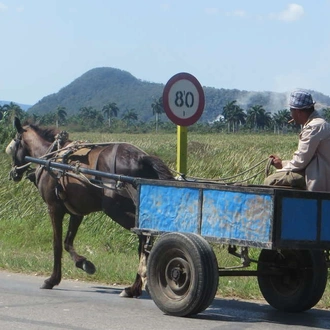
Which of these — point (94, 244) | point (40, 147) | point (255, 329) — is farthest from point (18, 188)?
point (255, 329)

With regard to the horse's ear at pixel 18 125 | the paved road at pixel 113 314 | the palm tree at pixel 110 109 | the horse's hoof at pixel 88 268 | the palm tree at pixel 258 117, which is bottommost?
A: the paved road at pixel 113 314

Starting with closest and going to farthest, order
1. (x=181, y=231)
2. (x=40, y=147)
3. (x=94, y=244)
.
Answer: (x=181, y=231) → (x=40, y=147) → (x=94, y=244)

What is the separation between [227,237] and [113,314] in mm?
1442

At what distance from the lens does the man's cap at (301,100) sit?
806 centimetres

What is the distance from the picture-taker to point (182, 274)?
8.14 m

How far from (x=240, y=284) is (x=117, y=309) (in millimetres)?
2069

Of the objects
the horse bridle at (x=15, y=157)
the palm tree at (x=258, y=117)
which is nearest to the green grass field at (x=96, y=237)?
the horse bridle at (x=15, y=157)

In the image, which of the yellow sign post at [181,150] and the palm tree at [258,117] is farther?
the palm tree at [258,117]

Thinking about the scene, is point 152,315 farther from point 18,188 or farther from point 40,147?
point 18,188

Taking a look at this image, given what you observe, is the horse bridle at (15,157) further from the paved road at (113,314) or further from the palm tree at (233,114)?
the palm tree at (233,114)

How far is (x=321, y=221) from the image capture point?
301 inches

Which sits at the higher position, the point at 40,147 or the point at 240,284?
the point at 40,147

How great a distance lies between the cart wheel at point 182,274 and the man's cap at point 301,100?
1.56m

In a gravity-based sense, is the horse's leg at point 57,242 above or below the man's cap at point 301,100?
below
